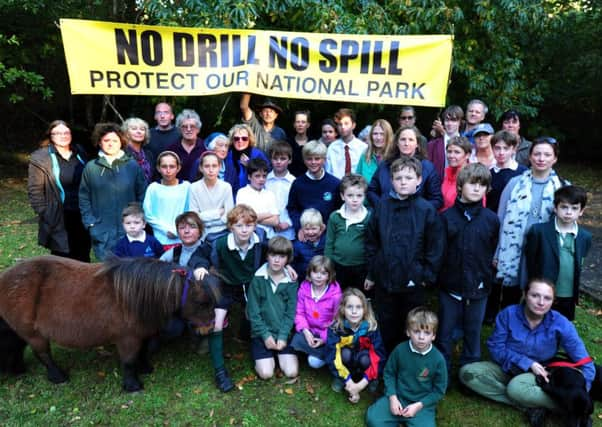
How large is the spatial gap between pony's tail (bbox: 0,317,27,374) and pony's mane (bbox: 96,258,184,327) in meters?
1.05

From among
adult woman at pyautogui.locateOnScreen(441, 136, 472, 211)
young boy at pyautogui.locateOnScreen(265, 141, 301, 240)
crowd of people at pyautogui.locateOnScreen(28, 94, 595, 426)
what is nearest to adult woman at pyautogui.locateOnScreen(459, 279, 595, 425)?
crowd of people at pyautogui.locateOnScreen(28, 94, 595, 426)

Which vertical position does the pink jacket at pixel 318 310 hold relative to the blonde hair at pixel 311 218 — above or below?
below

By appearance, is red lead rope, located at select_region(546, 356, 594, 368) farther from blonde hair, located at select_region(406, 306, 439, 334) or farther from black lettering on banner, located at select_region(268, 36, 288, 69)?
black lettering on banner, located at select_region(268, 36, 288, 69)

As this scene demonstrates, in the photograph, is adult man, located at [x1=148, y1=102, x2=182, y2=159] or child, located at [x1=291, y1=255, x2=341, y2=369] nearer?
child, located at [x1=291, y1=255, x2=341, y2=369]

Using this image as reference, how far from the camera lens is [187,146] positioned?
5539 mm

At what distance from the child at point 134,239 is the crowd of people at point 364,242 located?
1 cm

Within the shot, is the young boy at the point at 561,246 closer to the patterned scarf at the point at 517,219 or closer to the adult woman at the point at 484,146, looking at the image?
the patterned scarf at the point at 517,219

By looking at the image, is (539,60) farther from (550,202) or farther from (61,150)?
(61,150)

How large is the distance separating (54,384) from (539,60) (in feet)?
51.1

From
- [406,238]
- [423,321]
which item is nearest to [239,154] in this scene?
[406,238]

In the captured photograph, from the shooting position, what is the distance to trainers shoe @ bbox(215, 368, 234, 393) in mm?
4023

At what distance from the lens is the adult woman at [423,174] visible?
4.43 m

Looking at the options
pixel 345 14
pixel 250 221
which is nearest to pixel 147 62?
pixel 250 221

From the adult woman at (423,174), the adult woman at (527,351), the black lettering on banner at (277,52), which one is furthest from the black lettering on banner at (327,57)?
the adult woman at (527,351)
